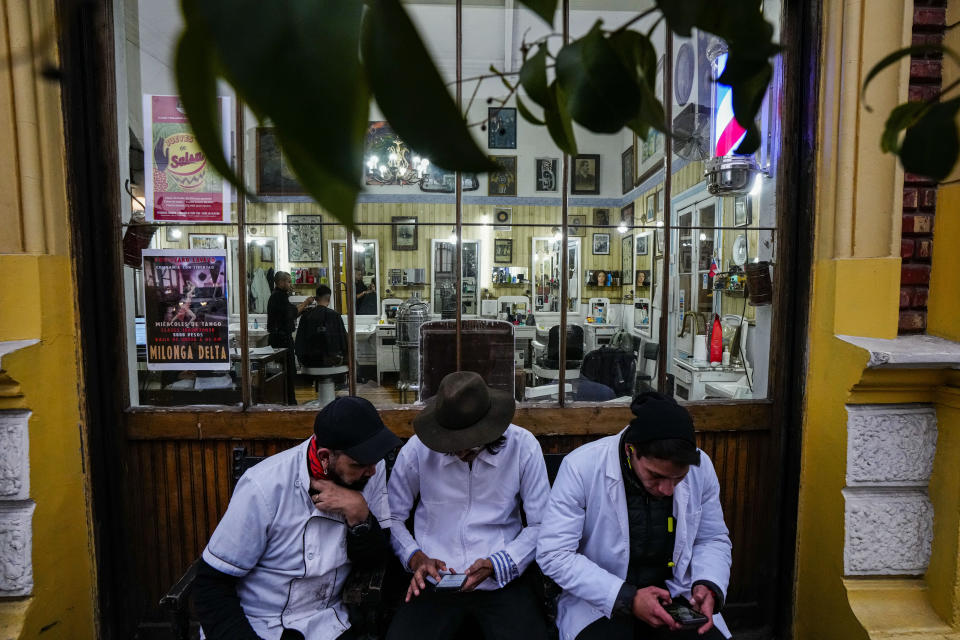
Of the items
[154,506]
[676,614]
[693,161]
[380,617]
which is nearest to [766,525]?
[676,614]

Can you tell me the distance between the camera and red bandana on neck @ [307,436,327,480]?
1750 mm

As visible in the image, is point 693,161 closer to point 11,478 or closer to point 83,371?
point 83,371

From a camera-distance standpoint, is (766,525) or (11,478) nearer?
(11,478)

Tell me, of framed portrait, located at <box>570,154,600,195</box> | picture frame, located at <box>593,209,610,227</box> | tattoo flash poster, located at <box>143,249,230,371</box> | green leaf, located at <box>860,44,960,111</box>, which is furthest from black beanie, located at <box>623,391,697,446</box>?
A: picture frame, located at <box>593,209,610,227</box>

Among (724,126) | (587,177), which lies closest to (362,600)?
(587,177)

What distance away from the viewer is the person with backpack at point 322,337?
2.67m

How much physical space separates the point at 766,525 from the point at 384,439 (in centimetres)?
197

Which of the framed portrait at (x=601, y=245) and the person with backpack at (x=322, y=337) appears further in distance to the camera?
the framed portrait at (x=601, y=245)

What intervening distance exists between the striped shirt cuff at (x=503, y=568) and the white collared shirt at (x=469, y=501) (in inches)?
2.3

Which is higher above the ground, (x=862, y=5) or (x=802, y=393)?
(x=862, y=5)

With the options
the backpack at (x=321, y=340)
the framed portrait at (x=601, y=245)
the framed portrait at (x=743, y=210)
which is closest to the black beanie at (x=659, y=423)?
the backpack at (x=321, y=340)

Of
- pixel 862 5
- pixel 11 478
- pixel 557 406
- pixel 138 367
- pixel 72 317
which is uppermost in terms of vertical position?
pixel 862 5

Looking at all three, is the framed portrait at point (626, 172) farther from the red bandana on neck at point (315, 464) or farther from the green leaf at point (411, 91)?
the green leaf at point (411, 91)

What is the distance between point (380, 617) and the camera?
189cm
